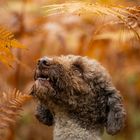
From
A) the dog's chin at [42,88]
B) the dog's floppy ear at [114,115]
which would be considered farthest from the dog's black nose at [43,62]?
the dog's floppy ear at [114,115]

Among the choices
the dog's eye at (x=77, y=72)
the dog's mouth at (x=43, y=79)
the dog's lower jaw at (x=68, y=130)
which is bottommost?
the dog's lower jaw at (x=68, y=130)

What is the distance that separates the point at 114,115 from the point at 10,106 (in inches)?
31.1

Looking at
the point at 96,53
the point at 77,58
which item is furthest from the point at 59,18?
the point at 77,58

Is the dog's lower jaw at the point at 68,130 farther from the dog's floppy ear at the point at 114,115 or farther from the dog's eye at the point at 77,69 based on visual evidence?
the dog's eye at the point at 77,69

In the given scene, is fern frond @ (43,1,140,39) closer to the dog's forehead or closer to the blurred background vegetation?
the dog's forehead

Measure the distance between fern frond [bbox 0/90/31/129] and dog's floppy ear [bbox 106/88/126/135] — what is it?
2.06 feet

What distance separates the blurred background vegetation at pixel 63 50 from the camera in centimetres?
810

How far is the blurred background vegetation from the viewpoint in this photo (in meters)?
8.10

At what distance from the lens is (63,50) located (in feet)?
28.7

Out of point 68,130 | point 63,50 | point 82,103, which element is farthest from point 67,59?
point 63,50

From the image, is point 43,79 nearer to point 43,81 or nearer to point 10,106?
point 43,81

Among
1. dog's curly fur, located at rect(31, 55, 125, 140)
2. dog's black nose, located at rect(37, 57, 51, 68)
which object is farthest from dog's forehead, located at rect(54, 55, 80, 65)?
dog's black nose, located at rect(37, 57, 51, 68)

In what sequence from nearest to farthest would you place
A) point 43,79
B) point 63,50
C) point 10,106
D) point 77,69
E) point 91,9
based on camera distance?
1. point 91,9
2. point 43,79
3. point 10,106
4. point 77,69
5. point 63,50

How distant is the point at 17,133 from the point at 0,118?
3.99 m
